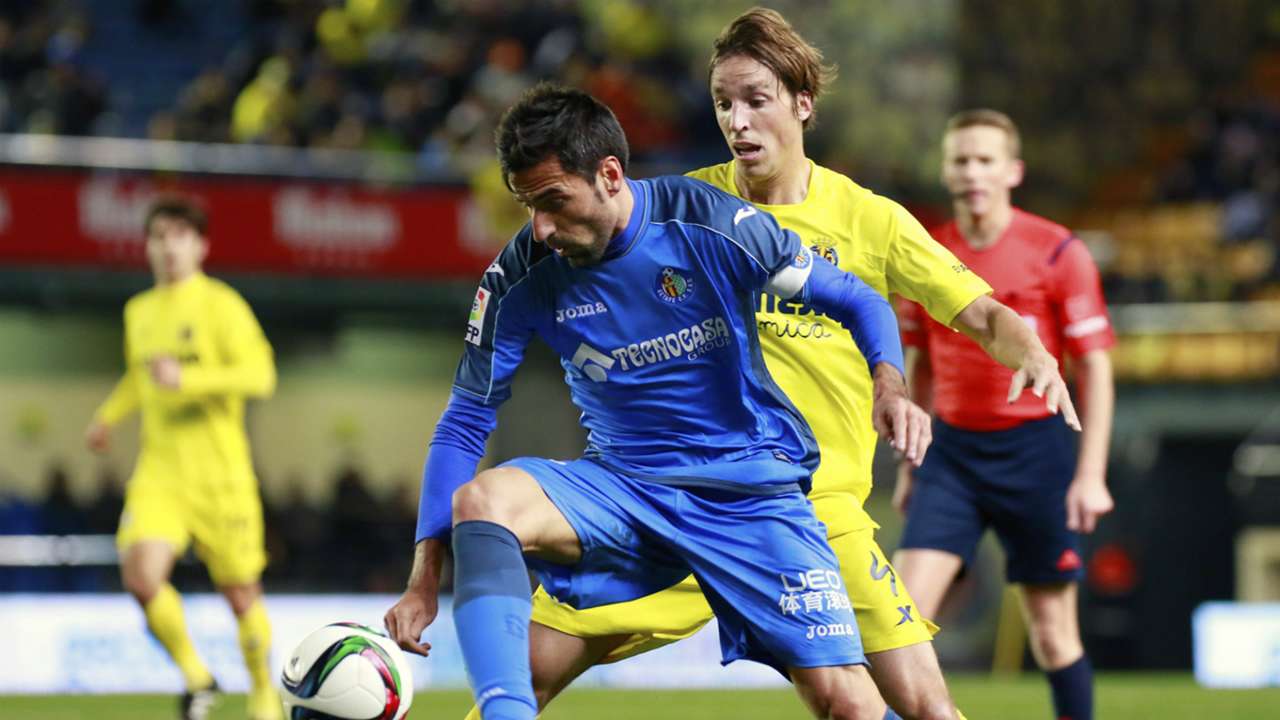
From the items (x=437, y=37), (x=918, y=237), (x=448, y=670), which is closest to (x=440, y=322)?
(x=437, y=37)

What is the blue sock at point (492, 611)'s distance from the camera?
3812 mm

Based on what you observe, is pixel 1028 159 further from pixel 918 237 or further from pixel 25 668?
pixel 918 237

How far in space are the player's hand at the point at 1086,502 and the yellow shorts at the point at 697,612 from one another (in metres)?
1.47

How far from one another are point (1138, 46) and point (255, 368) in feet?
67.4

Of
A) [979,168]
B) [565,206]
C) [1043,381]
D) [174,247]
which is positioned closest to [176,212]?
[174,247]

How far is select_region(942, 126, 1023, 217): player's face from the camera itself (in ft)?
21.1

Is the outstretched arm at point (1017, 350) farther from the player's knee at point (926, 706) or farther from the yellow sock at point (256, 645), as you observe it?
the yellow sock at point (256, 645)

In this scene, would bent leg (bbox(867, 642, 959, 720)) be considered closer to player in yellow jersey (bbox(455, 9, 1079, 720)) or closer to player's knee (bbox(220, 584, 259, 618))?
player in yellow jersey (bbox(455, 9, 1079, 720))

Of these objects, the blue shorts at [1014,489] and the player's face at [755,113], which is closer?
the player's face at [755,113]

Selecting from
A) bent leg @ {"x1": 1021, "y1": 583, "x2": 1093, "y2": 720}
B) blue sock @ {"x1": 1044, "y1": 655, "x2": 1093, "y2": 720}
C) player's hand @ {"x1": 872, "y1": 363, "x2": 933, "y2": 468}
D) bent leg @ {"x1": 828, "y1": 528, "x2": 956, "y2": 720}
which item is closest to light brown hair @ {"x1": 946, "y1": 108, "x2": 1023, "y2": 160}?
bent leg @ {"x1": 1021, "y1": 583, "x2": 1093, "y2": 720}

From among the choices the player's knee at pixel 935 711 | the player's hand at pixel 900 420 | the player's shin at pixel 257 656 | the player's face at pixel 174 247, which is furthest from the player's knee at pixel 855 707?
the player's face at pixel 174 247

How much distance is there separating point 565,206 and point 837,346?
111 centimetres

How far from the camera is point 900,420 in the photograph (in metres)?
3.92

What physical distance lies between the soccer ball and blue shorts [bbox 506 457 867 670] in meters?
0.47
